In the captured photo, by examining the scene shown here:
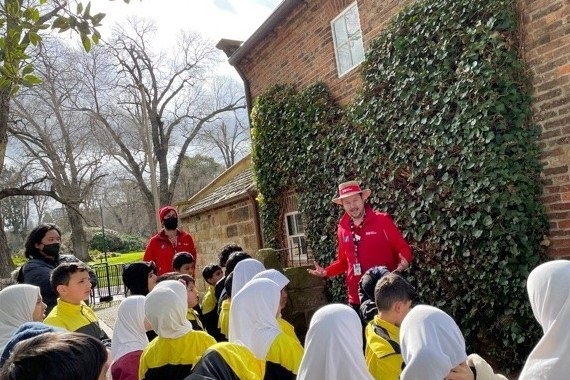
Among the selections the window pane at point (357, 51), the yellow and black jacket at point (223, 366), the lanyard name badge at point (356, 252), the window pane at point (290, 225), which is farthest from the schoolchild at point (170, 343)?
the window pane at point (290, 225)

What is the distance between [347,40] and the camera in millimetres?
7324

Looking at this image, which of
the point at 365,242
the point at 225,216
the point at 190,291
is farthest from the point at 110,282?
the point at 365,242

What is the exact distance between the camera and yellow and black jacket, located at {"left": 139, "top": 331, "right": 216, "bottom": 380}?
2.96 metres

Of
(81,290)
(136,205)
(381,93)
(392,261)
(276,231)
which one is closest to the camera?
(81,290)

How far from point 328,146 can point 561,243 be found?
11.9 feet

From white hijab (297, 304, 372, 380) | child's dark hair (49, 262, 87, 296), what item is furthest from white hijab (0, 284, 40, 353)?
white hijab (297, 304, 372, 380)

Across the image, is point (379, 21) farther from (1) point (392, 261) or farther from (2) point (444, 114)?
(1) point (392, 261)

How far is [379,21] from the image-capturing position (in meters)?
6.52

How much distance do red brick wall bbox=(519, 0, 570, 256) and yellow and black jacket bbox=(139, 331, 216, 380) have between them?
3.38 meters

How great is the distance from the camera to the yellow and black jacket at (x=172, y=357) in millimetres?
2964

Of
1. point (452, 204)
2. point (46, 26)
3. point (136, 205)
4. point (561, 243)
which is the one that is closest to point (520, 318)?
point (561, 243)

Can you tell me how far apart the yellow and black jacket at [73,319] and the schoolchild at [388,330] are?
2063mm

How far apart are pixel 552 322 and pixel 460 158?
313 centimetres

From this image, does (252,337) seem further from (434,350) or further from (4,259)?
(4,259)
